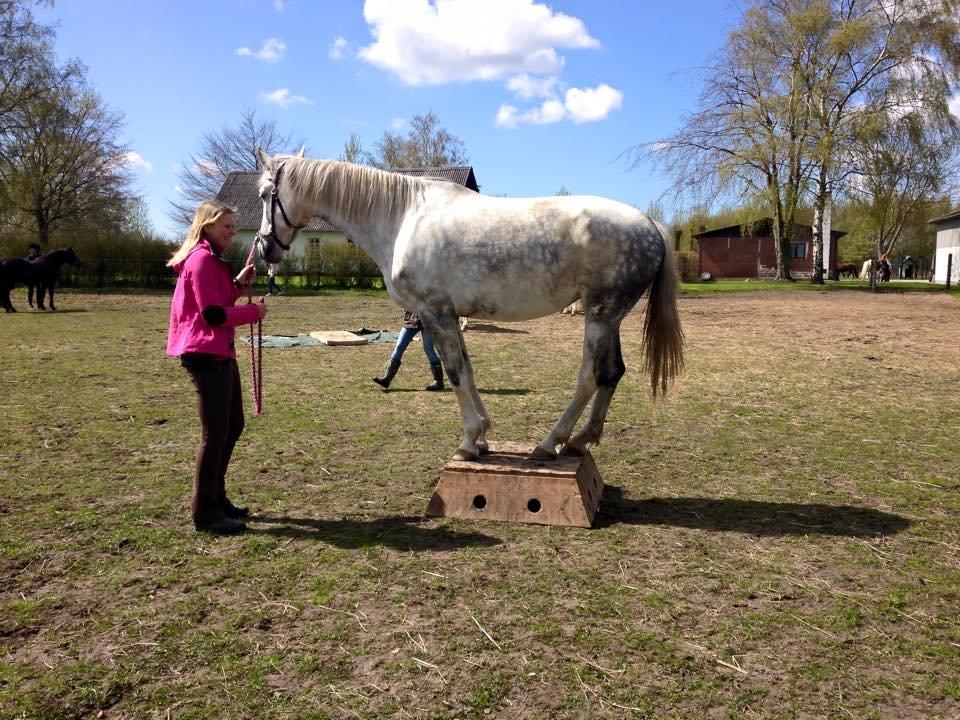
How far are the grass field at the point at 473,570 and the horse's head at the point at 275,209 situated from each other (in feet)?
5.64

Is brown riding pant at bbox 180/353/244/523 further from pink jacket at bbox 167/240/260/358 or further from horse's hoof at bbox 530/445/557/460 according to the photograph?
horse's hoof at bbox 530/445/557/460

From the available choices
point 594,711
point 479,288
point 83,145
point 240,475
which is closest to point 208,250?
point 479,288

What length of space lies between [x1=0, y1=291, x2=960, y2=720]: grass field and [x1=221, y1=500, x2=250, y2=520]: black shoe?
0.39ft

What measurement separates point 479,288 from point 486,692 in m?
2.49

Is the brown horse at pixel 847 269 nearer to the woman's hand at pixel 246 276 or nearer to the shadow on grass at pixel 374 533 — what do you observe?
the shadow on grass at pixel 374 533

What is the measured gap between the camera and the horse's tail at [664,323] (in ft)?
15.0

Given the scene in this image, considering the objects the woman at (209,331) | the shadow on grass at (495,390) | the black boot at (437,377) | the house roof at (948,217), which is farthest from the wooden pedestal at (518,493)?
the house roof at (948,217)

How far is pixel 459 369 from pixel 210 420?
155cm

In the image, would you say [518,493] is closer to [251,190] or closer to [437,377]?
[437,377]

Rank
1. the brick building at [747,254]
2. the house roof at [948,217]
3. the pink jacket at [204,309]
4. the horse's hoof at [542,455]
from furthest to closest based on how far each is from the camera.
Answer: the brick building at [747,254] < the house roof at [948,217] < the horse's hoof at [542,455] < the pink jacket at [204,309]

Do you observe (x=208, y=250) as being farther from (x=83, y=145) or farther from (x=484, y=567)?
(x=83, y=145)

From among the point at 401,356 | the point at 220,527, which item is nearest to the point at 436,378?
the point at 401,356

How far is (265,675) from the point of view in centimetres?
271

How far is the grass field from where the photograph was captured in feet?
8.66
